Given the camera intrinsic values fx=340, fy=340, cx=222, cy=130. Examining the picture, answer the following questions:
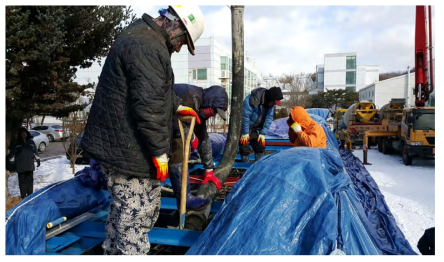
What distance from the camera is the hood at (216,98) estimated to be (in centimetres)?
401

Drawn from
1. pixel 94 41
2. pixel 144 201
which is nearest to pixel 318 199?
pixel 144 201

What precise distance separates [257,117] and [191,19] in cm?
383

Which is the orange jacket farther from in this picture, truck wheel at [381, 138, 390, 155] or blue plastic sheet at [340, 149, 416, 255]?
truck wheel at [381, 138, 390, 155]

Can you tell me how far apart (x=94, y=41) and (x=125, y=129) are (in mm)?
3896

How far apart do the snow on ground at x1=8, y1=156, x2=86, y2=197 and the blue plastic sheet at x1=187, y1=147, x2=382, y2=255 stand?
594cm

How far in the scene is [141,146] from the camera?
2.15m

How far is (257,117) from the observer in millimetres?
6055

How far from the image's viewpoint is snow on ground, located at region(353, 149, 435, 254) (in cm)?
464

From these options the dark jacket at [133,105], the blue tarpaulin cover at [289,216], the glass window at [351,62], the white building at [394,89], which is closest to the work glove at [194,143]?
the blue tarpaulin cover at [289,216]

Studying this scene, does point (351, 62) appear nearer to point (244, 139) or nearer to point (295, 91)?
point (295, 91)

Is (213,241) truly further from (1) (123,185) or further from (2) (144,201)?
(1) (123,185)

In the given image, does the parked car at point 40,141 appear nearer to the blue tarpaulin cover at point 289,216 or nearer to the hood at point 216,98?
the hood at point 216,98

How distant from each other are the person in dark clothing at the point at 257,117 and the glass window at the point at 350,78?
40.1 meters

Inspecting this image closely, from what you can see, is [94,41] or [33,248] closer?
[33,248]
